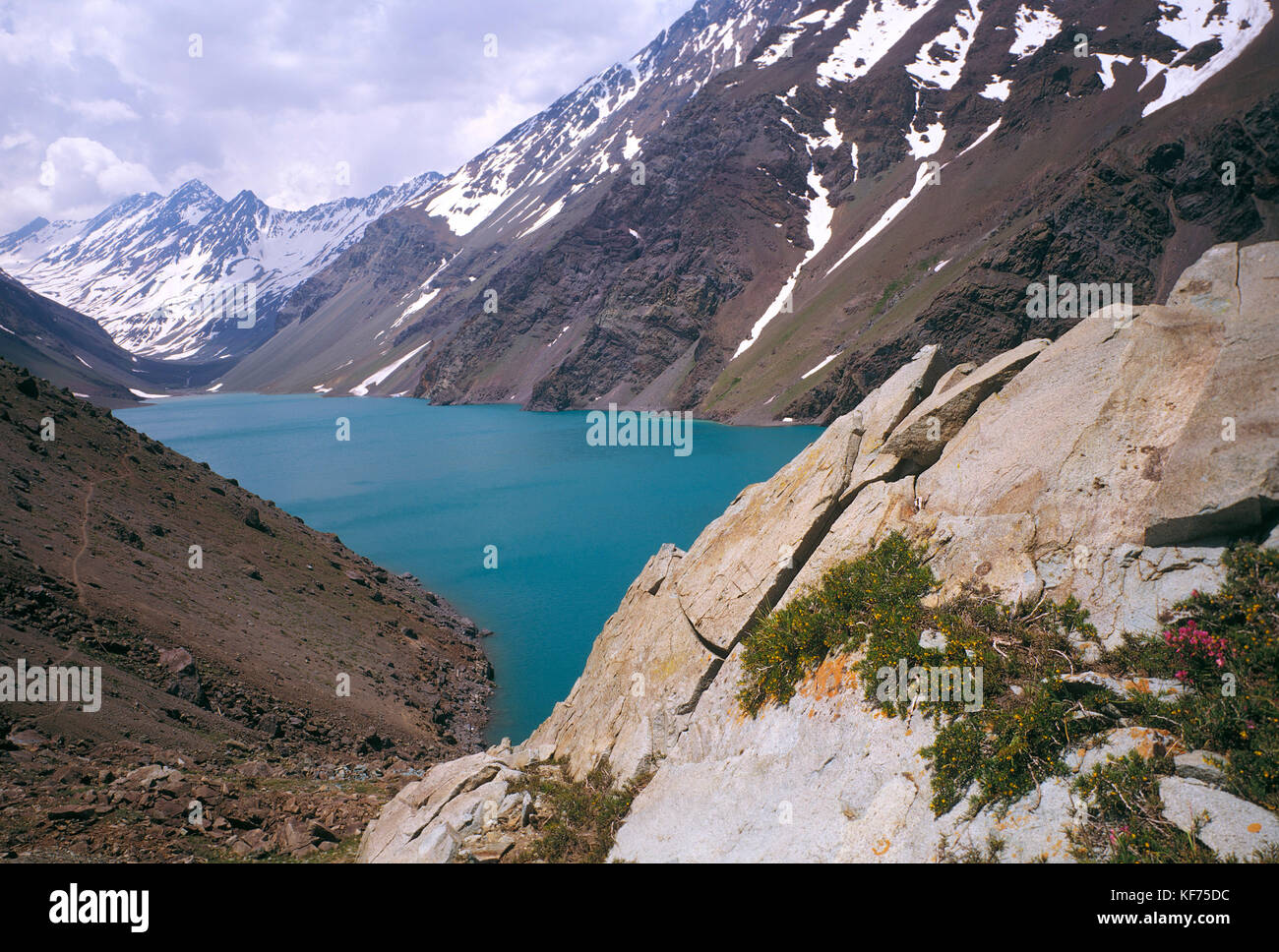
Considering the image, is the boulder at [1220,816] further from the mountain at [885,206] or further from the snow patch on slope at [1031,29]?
the snow patch on slope at [1031,29]

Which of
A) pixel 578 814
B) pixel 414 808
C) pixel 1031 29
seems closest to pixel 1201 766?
pixel 578 814

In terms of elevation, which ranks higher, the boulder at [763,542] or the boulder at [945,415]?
the boulder at [945,415]

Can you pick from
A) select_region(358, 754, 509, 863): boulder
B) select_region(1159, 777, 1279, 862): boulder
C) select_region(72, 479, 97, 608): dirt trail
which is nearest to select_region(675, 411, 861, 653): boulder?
select_region(358, 754, 509, 863): boulder

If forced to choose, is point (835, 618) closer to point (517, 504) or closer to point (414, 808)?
point (414, 808)

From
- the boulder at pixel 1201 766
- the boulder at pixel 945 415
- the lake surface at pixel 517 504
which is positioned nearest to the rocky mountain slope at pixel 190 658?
the lake surface at pixel 517 504

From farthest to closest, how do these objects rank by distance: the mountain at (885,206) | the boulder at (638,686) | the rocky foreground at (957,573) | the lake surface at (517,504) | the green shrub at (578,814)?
the mountain at (885,206) < the lake surface at (517,504) < the boulder at (638,686) < the green shrub at (578,814) < the rocky foreground at (957,573)
